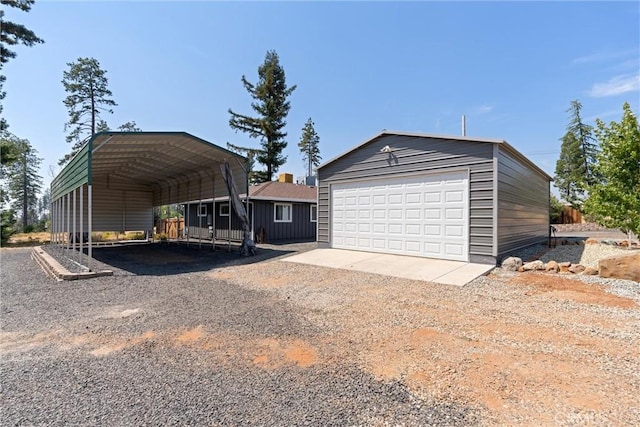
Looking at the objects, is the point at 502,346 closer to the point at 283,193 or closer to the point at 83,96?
the point at 283,193

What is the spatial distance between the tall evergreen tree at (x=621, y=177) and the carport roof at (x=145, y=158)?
35.1ft

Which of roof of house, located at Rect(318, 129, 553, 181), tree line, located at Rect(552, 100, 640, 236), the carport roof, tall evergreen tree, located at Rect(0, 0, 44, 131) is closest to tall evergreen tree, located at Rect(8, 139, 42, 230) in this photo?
tall evergreen tree, located at Rect(0, 0, 44, 131)

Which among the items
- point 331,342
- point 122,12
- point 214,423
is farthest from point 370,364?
point 122,12

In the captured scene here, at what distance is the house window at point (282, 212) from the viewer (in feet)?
53.4

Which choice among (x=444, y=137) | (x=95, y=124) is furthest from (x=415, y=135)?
(x=95, y=124)

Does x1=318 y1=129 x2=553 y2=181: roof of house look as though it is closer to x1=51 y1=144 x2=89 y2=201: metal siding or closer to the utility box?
x1=51 y1=144 x2=89 y2=201: metal siding

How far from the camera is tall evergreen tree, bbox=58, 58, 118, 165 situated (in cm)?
2208

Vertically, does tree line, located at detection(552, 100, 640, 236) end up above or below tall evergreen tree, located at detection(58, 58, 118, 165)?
below

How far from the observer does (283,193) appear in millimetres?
16547

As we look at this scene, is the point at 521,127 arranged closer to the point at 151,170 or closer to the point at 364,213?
the point at 364,213

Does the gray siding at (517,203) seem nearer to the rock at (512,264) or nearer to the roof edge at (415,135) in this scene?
the rock at (512,264)

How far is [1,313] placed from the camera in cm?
456

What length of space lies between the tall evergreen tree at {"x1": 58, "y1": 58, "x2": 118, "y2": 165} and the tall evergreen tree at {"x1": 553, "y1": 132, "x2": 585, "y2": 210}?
39394mm

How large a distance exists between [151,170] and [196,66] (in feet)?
17.7
